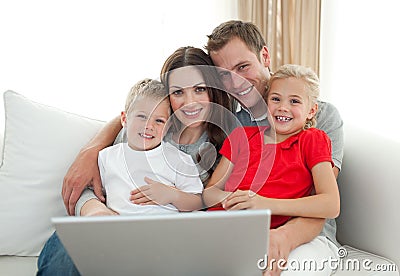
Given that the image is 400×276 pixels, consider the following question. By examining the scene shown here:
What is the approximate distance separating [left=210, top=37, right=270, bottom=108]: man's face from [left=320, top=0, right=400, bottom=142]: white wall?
2.56ft

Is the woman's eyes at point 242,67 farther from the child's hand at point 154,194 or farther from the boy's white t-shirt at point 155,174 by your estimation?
the child's hand at point 154,194

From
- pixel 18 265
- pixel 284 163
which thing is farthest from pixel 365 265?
pixel 18 265

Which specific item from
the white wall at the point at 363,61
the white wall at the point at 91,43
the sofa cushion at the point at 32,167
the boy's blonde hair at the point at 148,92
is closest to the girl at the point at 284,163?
the boy's blonde hair at the point at 148,92

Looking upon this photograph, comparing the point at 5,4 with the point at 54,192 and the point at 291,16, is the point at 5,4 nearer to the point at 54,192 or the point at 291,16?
the point at 54,192

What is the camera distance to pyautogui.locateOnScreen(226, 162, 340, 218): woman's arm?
152cm

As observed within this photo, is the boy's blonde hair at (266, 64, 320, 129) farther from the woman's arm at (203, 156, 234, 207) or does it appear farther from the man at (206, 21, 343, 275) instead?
the woman's arm at (203, 156, 234, 207)

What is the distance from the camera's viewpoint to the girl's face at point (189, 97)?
1530 mm

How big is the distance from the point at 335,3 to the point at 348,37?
0.58 ft

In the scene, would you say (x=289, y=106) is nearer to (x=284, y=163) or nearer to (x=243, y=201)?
(x=284, y=163)

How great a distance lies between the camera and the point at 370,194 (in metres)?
1.70

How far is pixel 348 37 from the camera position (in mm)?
2566

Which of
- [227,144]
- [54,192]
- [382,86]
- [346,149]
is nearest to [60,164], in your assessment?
[54,192]

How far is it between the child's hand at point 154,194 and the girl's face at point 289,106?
35 cm

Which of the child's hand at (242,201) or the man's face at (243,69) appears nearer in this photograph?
the child's hand at (242,201)
